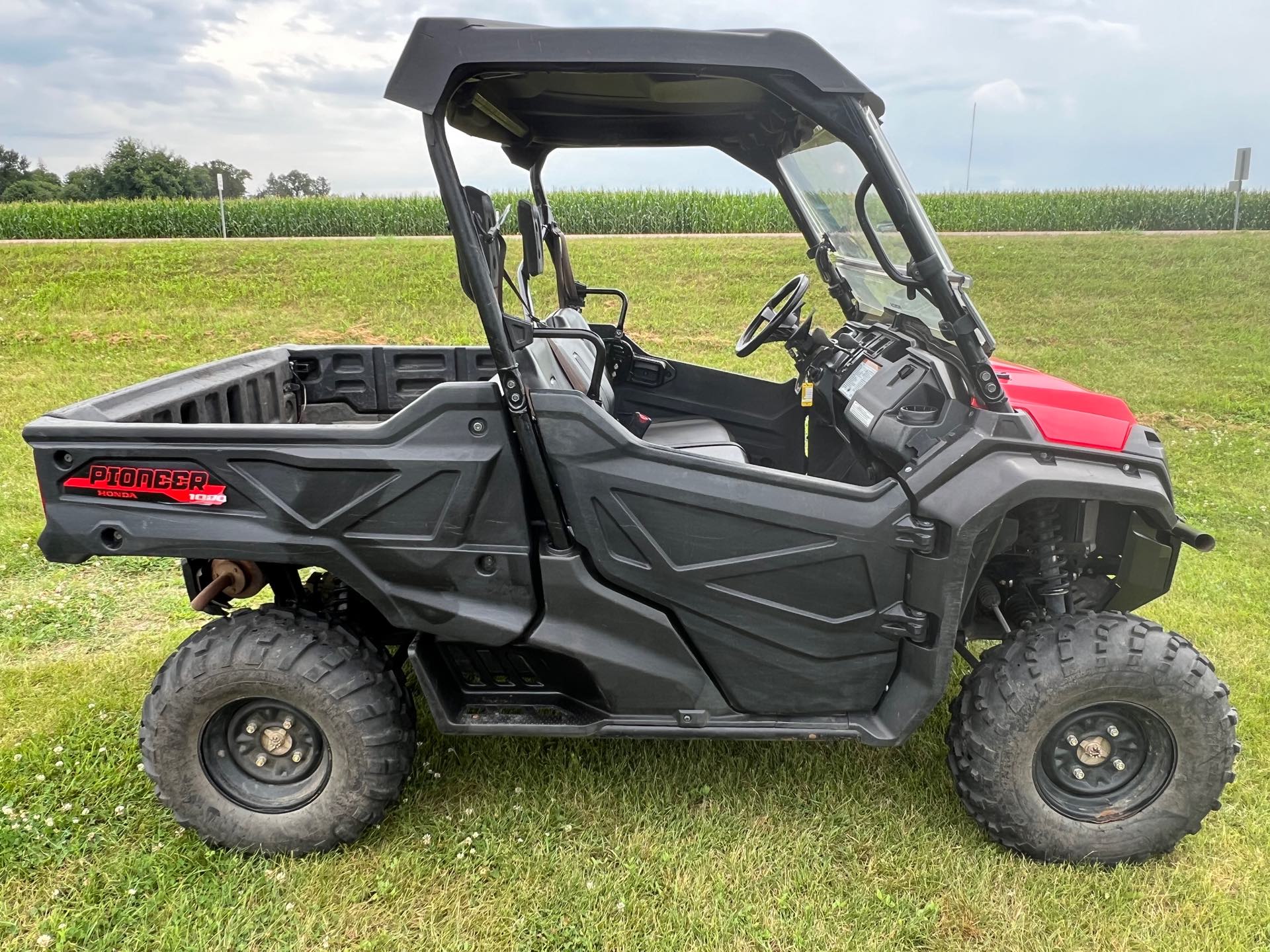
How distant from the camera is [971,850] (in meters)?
2.58

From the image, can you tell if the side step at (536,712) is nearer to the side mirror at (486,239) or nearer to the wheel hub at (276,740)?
the wheel hub at (276,740)

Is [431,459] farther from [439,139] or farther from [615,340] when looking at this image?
[615,340]

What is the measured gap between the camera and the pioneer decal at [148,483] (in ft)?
7.77

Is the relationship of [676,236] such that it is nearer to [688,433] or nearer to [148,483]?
[688,433]

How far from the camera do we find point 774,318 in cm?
349

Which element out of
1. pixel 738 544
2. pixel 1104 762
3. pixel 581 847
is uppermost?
pixel 738 544

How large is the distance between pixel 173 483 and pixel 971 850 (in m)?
2.51

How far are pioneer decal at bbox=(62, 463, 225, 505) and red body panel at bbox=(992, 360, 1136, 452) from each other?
222cm

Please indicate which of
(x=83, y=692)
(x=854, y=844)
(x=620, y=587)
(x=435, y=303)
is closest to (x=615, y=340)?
(x=620, y=587)

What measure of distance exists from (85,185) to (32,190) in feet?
30.2

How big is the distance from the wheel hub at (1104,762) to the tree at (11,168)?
56.5 metres

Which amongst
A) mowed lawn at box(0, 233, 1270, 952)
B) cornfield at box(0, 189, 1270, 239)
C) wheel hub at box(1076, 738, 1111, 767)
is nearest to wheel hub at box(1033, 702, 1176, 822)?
wheel hub at box(1076, 738, 1111, 767)

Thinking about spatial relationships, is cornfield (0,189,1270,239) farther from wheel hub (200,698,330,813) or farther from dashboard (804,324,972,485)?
wheel hub (200,698,330,813)

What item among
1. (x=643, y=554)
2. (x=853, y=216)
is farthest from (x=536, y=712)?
(x=853, y=216)
